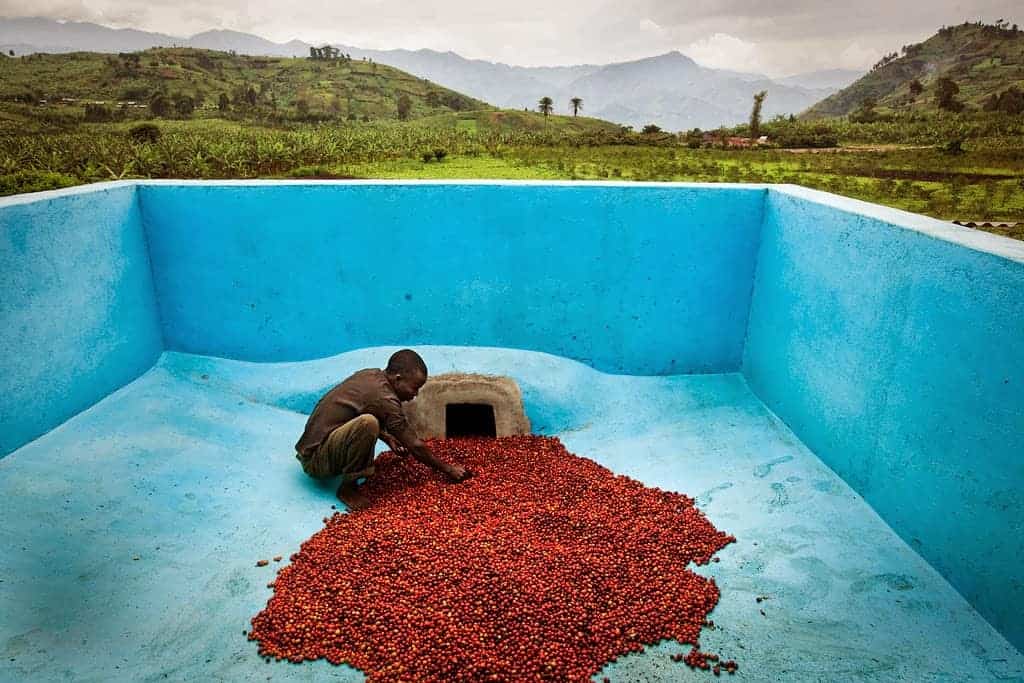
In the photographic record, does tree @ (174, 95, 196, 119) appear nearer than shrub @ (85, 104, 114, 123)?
No

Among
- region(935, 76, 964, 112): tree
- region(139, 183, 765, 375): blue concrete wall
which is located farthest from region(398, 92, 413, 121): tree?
region(139, 183, 765, 375): blue concrete wall

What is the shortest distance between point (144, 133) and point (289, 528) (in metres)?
11.8

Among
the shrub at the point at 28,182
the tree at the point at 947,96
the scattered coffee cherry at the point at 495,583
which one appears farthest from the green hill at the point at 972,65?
the shrub at the point at 28,182

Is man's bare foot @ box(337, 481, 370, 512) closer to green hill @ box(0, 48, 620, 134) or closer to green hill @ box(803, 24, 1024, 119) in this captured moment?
green hill @ box(803, 24, 1024, 119)

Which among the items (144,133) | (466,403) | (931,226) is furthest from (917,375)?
(144,133)

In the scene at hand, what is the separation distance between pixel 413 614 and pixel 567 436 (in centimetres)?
207

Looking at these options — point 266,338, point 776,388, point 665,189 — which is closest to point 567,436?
point 776,388

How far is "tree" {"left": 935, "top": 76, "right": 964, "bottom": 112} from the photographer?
869cm

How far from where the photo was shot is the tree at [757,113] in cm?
1098

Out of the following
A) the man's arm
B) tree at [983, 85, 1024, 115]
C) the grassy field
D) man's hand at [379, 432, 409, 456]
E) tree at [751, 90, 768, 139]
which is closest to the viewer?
the man's arm

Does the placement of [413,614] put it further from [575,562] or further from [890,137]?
[890,137]

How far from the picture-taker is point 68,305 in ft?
12.5

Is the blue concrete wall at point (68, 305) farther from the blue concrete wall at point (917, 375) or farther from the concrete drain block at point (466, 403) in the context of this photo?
the blue concrete wall at point (917, 375)

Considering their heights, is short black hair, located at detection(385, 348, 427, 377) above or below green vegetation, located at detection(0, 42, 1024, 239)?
below
